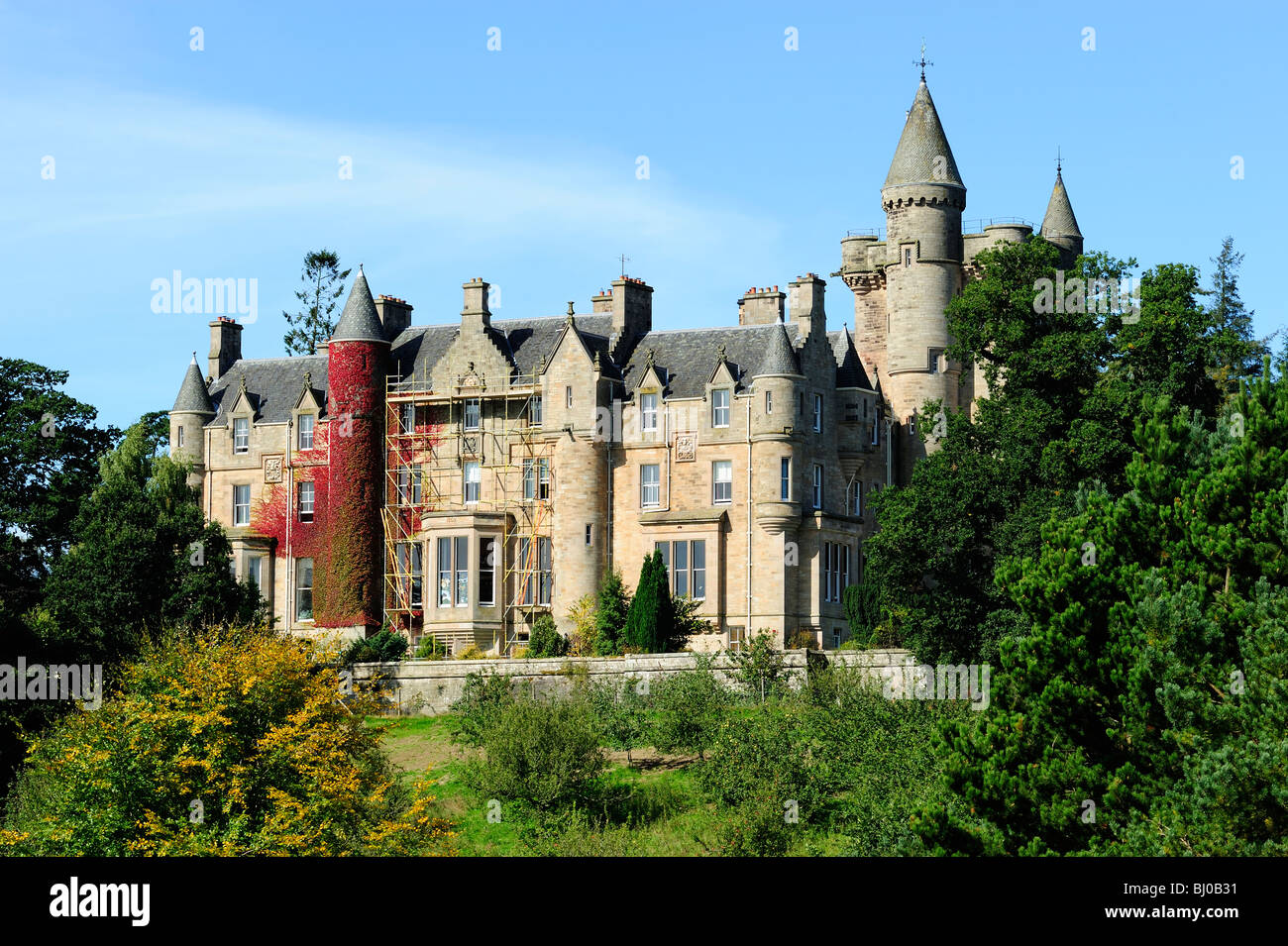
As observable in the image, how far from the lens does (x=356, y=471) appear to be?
6312cm

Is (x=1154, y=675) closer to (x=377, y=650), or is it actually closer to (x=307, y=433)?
(x=377, y=650)

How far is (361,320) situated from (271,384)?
648 cm

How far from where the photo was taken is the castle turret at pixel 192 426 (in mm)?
67250

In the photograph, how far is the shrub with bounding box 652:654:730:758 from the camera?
47.9 m

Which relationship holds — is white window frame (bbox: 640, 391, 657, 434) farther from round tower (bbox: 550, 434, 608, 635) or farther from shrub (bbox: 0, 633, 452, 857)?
shrub (bbox: 0, 633, 452, 857)

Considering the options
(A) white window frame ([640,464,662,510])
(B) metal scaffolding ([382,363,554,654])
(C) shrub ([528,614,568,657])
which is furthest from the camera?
(B) metal scaffolding ([382,363,554,654])

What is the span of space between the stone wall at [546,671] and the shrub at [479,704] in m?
0.62

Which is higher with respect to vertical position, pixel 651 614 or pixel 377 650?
pixel 651 614

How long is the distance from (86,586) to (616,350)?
19.6m

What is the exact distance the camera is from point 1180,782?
26.6 meters

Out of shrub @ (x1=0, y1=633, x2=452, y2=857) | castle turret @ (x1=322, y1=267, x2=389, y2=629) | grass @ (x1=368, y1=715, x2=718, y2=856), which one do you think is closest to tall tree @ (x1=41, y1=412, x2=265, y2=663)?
castle turret @ (x1=322, y1=267, x2=389, y2=629)

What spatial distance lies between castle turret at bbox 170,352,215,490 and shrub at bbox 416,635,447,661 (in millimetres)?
13418

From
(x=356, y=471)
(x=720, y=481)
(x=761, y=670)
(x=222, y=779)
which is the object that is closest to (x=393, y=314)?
(x=356, y=471)
